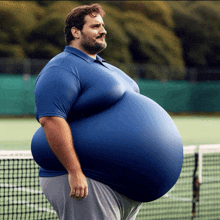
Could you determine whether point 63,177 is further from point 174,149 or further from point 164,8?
point 164,8

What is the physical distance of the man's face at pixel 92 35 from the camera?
3049mm

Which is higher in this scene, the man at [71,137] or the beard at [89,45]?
the beard at [89,45]

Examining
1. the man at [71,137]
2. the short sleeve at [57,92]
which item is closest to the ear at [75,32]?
the man at [71,137]

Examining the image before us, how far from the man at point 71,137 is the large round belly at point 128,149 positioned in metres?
0.07

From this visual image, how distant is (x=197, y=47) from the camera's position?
45.7m

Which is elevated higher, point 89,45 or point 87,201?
point 89,45

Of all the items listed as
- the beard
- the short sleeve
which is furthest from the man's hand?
the beard

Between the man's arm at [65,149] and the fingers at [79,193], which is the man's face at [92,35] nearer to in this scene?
the man's arm at [65,149]

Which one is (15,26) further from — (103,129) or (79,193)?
(79,193)

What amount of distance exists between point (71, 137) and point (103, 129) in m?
0.23

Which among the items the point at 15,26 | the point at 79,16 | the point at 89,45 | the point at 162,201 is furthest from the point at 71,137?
the point at 15,26

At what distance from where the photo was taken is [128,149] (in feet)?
9.52

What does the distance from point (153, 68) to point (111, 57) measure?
655cm

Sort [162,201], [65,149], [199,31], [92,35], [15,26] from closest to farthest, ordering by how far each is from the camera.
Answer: [65,149] < [92,35] < [162,201] < [15,26] < [199,31]
